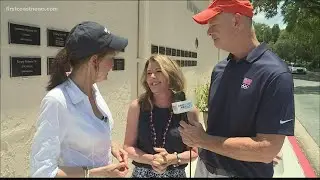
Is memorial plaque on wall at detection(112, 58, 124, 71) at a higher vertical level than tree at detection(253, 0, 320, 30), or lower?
lower

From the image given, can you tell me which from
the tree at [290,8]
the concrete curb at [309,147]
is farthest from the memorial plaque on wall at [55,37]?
the tree at [290,8]

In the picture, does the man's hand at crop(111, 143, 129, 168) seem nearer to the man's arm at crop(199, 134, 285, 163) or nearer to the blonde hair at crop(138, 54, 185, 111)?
the man's arm at crop(199, 134, 285, 163)

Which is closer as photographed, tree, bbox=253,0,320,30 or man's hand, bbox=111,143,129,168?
man's hand, bbox=111,143,129,168

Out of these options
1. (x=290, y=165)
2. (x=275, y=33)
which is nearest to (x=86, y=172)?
(x=290, y=165)

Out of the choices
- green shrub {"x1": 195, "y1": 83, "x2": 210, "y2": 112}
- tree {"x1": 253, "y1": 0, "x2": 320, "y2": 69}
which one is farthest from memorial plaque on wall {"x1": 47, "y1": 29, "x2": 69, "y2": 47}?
tree {"x1": 253, "y1": 0, "x2": 320, "y2": 69}

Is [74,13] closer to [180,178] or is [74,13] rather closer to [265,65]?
[180,178]

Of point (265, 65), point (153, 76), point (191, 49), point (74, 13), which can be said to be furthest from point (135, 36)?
point (191, 49)

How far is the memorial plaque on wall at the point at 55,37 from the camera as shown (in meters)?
3.63

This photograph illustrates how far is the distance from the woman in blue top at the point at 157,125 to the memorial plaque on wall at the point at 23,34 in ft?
3.04

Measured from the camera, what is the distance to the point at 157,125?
3361 mm

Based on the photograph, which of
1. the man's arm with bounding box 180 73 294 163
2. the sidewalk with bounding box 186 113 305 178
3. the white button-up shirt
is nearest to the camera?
the white button-up shirt

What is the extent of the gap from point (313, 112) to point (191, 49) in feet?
22.0

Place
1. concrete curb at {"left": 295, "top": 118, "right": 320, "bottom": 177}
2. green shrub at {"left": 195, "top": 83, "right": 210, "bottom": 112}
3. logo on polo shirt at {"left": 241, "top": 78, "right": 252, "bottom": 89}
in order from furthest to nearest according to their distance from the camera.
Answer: green shrub at {"left": 195, "top": 83, "right": 210, "bottom": 112}
concrete curb at {"left": 295, "top": 118, "right": 320, "bottom": 177}
logo on polo shirt at {"left": 241, "top": 78, "right": 252, "bottom": 89}

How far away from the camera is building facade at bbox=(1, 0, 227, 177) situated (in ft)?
10.0
